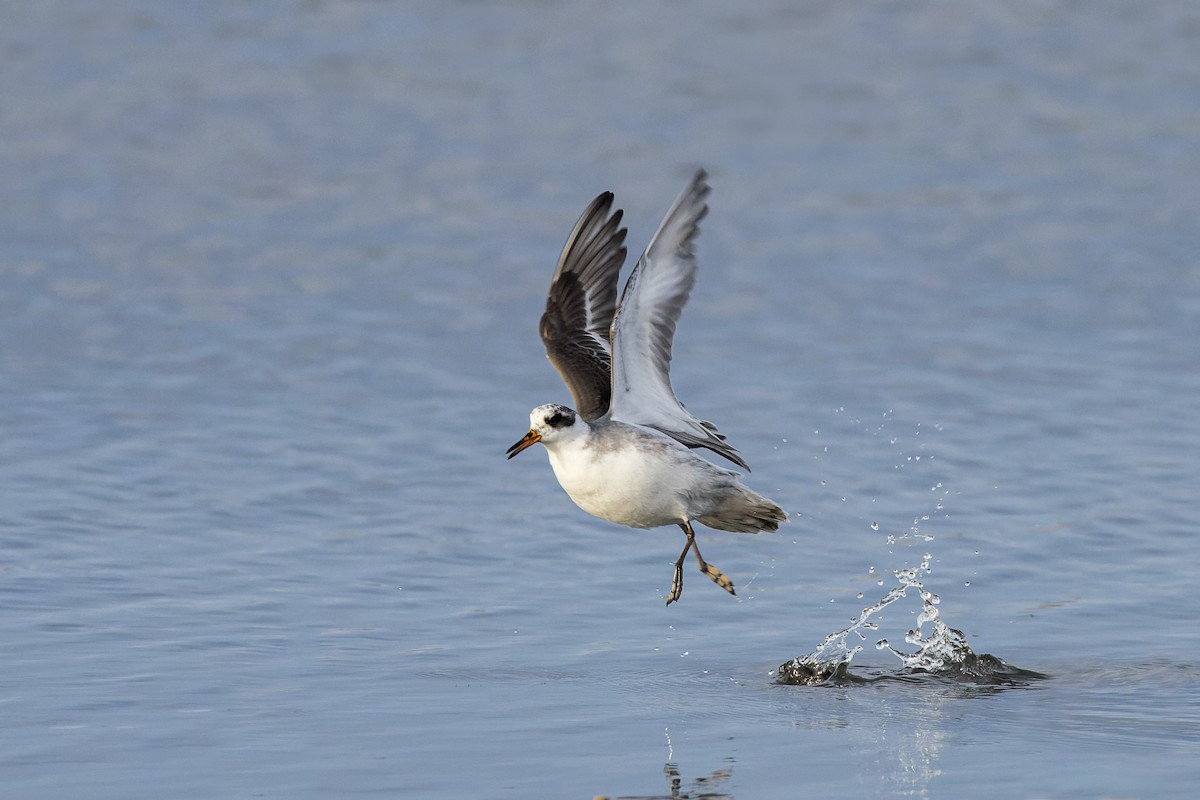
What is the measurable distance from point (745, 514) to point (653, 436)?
0.93m

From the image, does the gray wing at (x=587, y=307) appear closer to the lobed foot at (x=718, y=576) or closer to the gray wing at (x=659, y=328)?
the gray wing at (x=659, y=328)

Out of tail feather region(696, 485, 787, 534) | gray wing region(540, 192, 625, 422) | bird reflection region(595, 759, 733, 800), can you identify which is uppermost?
gray wing region(540, 192, 625, 422)

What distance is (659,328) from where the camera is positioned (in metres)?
13.0

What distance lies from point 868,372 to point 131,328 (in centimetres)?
894

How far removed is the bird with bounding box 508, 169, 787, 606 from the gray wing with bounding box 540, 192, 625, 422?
164 millimetres

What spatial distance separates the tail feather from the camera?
43.0 feet

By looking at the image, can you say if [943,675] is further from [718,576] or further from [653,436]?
[653,436]

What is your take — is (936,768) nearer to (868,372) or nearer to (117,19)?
(868,372)

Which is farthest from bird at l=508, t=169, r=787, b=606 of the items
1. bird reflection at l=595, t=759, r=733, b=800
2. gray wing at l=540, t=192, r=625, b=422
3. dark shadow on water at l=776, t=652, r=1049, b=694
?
bird reflection at l=595, t=759, r=733, b=800

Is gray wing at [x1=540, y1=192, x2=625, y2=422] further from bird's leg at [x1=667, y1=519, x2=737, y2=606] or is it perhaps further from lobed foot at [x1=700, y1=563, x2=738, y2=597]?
lobed foot at [x1=700, y1=563, x2=738, y2=597]

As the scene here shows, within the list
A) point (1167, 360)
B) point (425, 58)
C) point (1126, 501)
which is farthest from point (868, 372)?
point (425, 58)

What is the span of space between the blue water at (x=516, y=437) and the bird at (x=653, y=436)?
110 cm

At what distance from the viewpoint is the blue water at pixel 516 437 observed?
457 inches

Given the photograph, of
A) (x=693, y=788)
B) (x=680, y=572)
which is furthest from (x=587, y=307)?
(x=693, y=788)
